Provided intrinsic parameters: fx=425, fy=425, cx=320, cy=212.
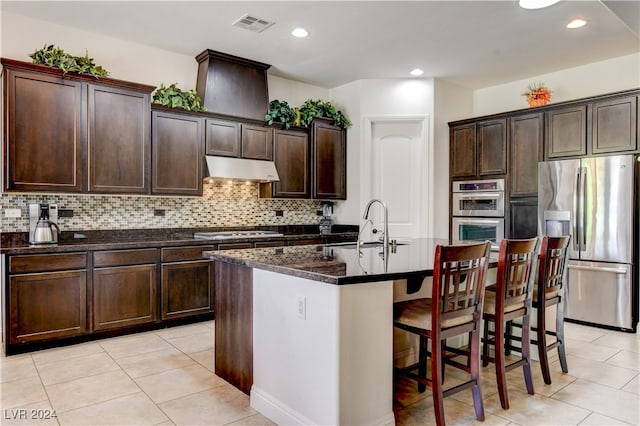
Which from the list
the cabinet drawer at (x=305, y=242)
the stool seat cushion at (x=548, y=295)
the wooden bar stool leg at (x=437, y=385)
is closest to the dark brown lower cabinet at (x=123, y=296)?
the cabinet drawer at (x=305, y=242)

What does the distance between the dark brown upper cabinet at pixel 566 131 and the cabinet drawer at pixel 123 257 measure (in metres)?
4.44

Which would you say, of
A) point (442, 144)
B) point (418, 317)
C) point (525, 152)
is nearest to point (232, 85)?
point (442, 144)

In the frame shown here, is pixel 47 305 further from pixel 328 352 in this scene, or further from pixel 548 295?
pixel 548 295

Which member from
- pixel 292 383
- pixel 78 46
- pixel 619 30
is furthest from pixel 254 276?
pixel 619 30

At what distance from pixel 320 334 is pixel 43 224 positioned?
9.56 feet

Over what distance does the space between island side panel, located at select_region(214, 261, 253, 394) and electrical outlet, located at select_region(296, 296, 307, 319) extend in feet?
1.62

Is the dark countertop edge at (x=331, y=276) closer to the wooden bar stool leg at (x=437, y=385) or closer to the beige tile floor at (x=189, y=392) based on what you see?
the wooden bar stool leg at (x=437, y=385)

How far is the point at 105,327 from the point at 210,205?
1820mm

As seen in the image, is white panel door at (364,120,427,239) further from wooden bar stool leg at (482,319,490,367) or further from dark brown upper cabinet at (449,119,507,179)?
wooden bar stool leg at (482,319,490,367)

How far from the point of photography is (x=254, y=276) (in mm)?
2574

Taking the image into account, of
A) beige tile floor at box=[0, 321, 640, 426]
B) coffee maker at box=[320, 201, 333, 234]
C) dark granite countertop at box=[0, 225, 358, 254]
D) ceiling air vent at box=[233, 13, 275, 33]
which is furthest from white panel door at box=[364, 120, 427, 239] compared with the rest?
beige tile floor at box=[0, 321, 640, 426]

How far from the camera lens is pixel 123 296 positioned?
12.8ft

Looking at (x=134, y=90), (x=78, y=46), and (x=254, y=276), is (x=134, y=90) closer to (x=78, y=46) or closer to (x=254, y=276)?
(x=78, y=46)

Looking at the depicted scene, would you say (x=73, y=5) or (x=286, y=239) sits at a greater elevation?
(x=73, y=5)
